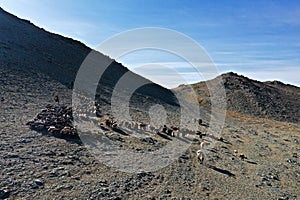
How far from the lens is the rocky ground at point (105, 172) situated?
36.5 ft

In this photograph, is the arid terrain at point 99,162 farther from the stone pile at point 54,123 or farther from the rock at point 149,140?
the stone pile at point 54,123

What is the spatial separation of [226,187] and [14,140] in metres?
9.80

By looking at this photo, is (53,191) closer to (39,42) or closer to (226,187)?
(226,187)

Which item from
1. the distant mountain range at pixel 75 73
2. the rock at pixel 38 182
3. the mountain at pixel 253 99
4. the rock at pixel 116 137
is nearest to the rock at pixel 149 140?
the rock at pixel 116 137

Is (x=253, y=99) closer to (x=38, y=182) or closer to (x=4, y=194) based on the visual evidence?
(x=38, y=182)

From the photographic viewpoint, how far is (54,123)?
1642cm

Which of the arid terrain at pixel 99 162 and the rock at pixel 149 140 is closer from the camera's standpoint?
the arid terrain at pixel 99 162

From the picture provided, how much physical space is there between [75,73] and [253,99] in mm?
45314

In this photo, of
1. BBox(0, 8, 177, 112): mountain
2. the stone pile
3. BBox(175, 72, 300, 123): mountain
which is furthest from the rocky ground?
BBox(175, 72, 300, 123): mountain

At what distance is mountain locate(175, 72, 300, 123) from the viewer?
62844mm

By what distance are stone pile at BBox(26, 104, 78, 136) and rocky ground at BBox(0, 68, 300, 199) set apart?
0.46 meters

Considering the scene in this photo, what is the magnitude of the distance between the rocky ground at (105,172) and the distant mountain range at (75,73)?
29.3 ft

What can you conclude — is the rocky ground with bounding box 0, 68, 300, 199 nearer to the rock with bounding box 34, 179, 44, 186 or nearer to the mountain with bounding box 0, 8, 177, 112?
the rock with bounding box 34, 179, 44, 186

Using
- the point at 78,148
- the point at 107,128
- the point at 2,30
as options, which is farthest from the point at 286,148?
the point at 2,30
